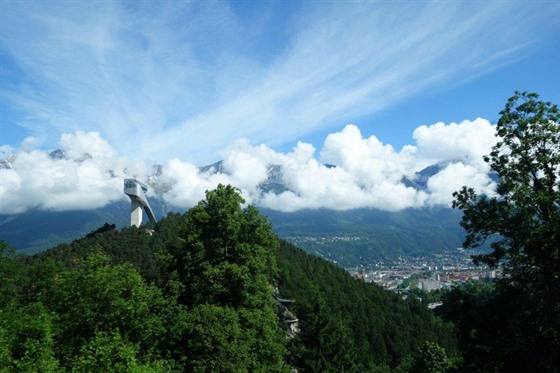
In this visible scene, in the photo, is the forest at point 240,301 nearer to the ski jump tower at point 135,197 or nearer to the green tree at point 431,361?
the green tree at point 431,361

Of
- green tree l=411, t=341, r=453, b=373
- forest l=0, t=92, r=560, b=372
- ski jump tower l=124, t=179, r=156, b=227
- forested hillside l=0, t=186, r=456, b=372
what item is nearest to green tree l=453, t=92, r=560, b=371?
forest l=0, t=92, r=560, b=372

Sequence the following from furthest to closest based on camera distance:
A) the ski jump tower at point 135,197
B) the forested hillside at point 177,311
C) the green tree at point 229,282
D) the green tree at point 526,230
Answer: the ski jump tower at point 135,197 → the green tree at point 229,282 → the forested hillside at point 177,311 → the green tree at point 526,230

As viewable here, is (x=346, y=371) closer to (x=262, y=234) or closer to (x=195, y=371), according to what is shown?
(x=262, y=234)

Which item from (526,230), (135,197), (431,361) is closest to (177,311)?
(526,230)

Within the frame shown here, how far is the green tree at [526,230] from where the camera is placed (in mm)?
15352

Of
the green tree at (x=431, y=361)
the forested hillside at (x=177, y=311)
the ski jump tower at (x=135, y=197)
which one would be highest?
the ski jump tower at (x=135, y=197)

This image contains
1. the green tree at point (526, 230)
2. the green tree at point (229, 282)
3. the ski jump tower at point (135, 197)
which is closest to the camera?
the green tree at point (526, 230)

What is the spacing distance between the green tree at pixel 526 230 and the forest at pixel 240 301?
4 centimetres

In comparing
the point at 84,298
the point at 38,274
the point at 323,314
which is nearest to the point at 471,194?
the point at 84,298

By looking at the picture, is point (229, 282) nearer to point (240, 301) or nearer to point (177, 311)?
point (240, 301)

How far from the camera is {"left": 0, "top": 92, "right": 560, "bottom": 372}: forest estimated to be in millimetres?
15938

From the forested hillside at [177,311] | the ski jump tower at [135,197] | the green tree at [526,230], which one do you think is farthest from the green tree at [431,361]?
the ski jump tower at [135,197]

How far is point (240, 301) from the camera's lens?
3033 centimetres

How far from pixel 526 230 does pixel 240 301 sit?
19551 mm
